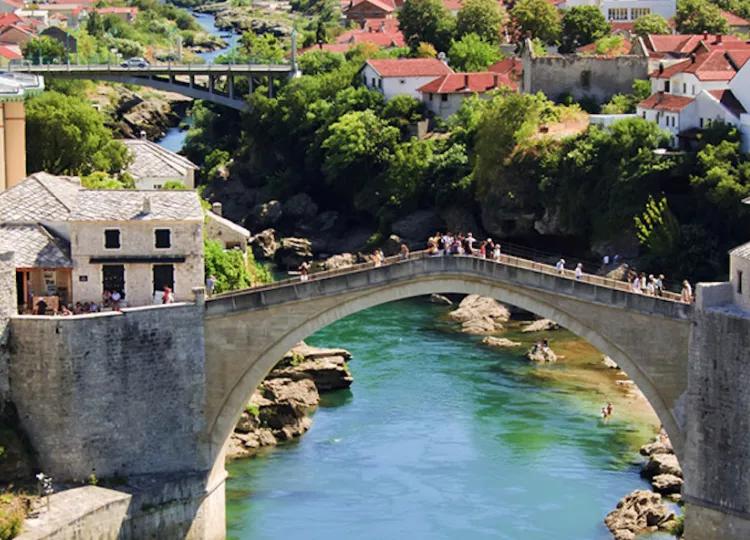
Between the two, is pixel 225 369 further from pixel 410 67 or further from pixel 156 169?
pixel 410 67

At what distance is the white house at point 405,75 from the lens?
104688 mm

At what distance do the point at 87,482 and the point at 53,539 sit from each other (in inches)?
150

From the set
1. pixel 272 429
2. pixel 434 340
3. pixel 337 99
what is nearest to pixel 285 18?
pixel 337 99

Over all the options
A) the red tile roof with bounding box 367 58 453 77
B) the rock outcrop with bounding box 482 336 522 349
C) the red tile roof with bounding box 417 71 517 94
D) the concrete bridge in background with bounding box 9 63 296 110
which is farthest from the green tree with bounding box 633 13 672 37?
the rock outcrop with bounding box 482 336 522 349

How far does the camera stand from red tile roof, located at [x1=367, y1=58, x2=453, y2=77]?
10488 centimetres

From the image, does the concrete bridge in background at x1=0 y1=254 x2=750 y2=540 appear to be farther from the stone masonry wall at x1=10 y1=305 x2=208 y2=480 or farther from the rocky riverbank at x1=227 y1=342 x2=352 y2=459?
the rocky riverbank at x1=227 y1=342 x2=352 y2=459

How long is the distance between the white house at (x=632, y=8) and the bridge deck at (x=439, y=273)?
210 ft

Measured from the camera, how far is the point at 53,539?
158 ft

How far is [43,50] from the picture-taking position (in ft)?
415

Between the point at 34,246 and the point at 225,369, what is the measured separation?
6047mm

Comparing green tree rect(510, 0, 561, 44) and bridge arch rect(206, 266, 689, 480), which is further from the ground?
green tree rect(510, 0, 561, 44)

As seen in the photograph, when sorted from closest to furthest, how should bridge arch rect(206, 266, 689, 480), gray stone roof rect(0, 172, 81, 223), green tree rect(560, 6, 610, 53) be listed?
bridge arch rect(206, 266, 689, 480), gray stone roof rect(0, 172, 81, 223), green tree rect(560, 6, 610, 53)

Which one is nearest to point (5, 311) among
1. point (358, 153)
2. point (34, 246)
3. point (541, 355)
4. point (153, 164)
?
point (34, 246)

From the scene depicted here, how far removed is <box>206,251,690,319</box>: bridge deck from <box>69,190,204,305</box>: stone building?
47.8 inches
